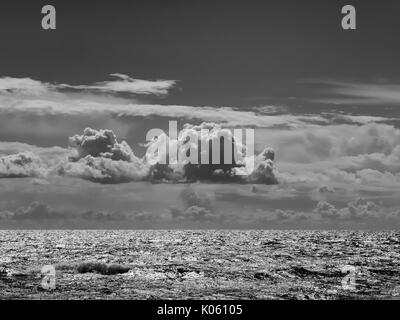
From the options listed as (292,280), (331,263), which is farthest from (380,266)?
(292,280)

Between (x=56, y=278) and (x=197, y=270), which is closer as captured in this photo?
(x=56, y=278)

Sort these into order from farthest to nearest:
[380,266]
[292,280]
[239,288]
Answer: [380,266] → [292,280] → [239,288]

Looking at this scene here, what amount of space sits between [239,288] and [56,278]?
1499 centimetres

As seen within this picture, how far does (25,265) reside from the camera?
57.1m
